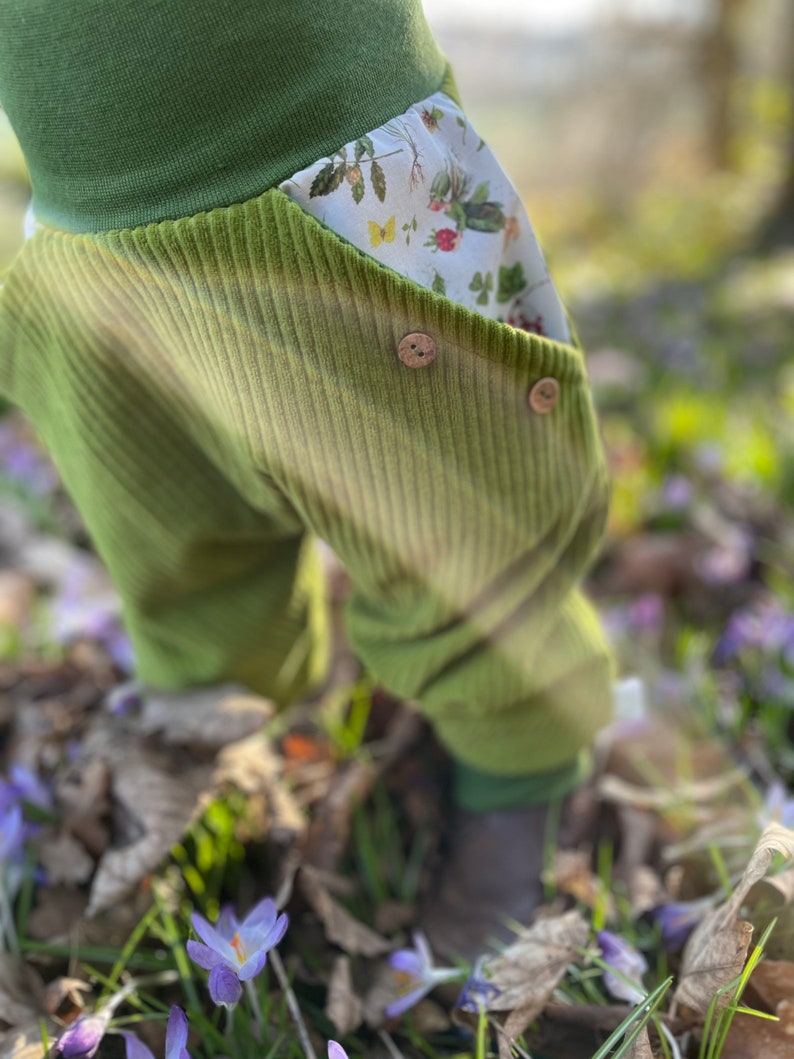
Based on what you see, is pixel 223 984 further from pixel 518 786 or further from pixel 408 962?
pixel 518 786

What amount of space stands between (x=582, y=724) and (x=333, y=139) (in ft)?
2.39

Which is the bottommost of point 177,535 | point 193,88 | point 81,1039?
point 81,1039

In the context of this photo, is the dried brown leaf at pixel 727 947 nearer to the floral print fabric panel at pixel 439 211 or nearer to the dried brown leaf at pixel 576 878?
the dried brown leaf at pixel 576 878

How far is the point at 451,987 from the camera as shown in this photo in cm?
98

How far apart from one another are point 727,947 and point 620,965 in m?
0.13

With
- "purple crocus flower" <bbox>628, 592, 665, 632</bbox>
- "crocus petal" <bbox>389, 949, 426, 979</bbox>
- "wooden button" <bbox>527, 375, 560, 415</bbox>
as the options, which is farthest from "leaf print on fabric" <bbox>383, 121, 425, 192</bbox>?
"purple crocus flower" <bbox>628, 592, 665, 632</bbox>

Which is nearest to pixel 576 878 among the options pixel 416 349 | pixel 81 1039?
pixel 81 1039

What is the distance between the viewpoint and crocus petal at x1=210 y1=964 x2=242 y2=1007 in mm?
766

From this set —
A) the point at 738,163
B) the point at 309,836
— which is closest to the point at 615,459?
the point at 309,836

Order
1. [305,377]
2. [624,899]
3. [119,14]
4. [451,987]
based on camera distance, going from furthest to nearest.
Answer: [624,899], [451,987], [305,377], [119,14]

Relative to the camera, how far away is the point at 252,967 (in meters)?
0.78

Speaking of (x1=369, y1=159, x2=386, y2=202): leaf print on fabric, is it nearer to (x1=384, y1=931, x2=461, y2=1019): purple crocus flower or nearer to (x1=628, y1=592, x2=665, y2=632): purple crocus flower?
(x1=384, y1=931, x2=461, y2=1019): purple crocus flower

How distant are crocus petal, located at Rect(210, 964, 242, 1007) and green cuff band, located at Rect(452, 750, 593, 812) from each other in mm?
495

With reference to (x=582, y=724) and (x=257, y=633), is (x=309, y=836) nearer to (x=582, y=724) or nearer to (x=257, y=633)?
(x=257, y=633)
